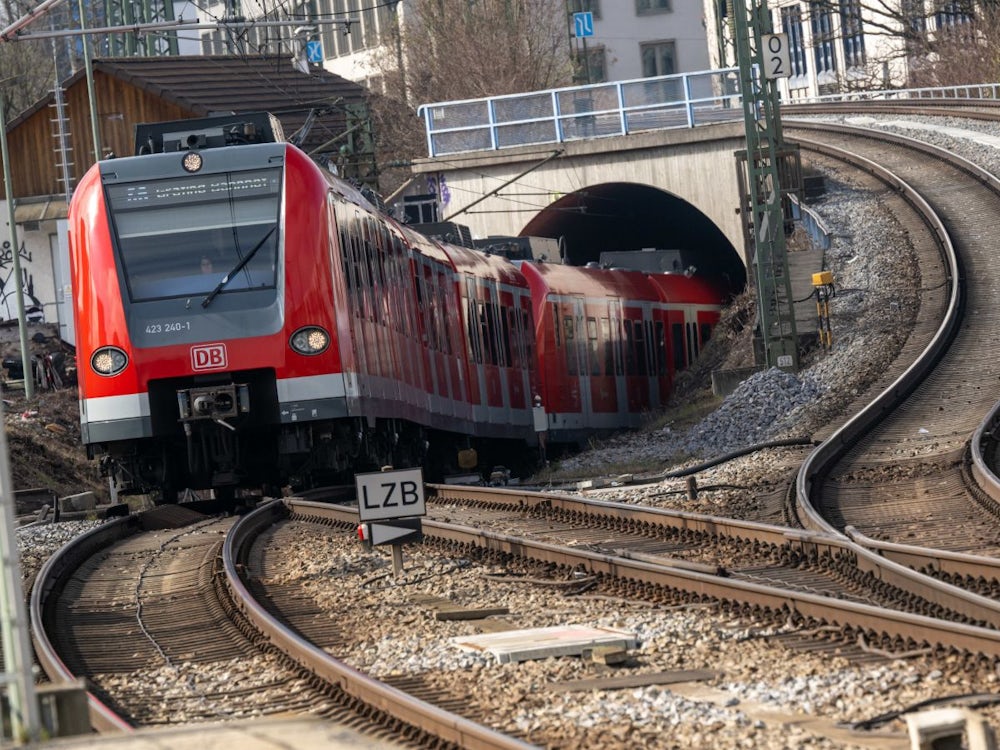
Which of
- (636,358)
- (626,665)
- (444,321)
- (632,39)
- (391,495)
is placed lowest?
(636,358)

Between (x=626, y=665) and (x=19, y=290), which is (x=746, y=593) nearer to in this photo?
(x=626, y=665)

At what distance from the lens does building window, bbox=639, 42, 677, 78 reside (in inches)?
3314

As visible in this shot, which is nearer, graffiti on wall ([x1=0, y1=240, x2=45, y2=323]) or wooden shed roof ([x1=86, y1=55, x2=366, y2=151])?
wooden shed roof ([x1=86, y1=55, x2=366, y2=151])

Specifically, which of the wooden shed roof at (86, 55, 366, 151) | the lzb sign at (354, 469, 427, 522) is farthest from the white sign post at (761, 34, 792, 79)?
the lzb sign at (354, 469, 427, 522)

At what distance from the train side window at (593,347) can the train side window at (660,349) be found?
3078 millimetres

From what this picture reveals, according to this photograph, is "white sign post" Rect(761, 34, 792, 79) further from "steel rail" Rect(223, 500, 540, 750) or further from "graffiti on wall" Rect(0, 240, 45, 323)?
"graffiti on wall" Rect(0, 240, 45, 323)

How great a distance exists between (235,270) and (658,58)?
2761 inches

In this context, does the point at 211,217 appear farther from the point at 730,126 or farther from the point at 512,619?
the point at 730,126

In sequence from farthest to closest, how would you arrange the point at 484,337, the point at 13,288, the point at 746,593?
1. the point at 13,288
2. the point at 484,337
3. the point at 746,593

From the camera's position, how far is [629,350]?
32719mm

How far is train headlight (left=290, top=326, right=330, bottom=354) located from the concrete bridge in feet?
54.9

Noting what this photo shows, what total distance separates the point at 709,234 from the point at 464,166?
31.8 ft

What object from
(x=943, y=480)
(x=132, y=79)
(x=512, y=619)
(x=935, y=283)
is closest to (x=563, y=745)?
(x=512, y=619)

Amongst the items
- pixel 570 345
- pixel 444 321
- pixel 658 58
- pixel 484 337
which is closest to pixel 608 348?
pixel 570 345
